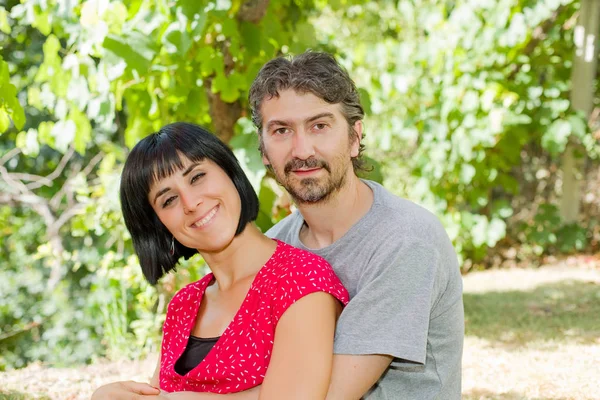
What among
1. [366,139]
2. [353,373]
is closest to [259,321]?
[353,373]

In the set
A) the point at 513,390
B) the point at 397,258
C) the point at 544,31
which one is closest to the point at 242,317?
the point at 397,258

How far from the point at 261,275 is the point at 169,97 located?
2.08m

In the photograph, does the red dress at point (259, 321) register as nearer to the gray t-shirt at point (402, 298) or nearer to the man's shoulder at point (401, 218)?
the gray t-shirt at point (402, 298)

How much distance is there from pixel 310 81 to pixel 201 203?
451 mm

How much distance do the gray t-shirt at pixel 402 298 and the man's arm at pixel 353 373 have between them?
2cm

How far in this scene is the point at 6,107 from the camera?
2486 mm

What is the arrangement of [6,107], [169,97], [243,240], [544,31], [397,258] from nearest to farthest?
[397,258], [243,240], [6,107], [169,97], [544,31]

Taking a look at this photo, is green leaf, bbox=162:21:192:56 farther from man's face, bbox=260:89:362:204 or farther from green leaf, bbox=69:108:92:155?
man's face, bbox=260:89:362:204

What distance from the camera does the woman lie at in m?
1.66

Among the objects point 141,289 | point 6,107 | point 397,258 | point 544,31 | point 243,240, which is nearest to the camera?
point 397,258

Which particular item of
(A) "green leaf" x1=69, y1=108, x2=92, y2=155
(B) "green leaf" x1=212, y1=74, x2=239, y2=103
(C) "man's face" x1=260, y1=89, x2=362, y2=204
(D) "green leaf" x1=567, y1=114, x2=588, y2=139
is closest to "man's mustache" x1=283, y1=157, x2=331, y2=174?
(C) "man's face" x1=260, y1=89, x2=362, y2=204

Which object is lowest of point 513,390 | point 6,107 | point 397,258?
point 513,390

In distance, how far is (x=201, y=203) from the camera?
1828mm

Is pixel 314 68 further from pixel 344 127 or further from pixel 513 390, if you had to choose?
pixel 513 390
